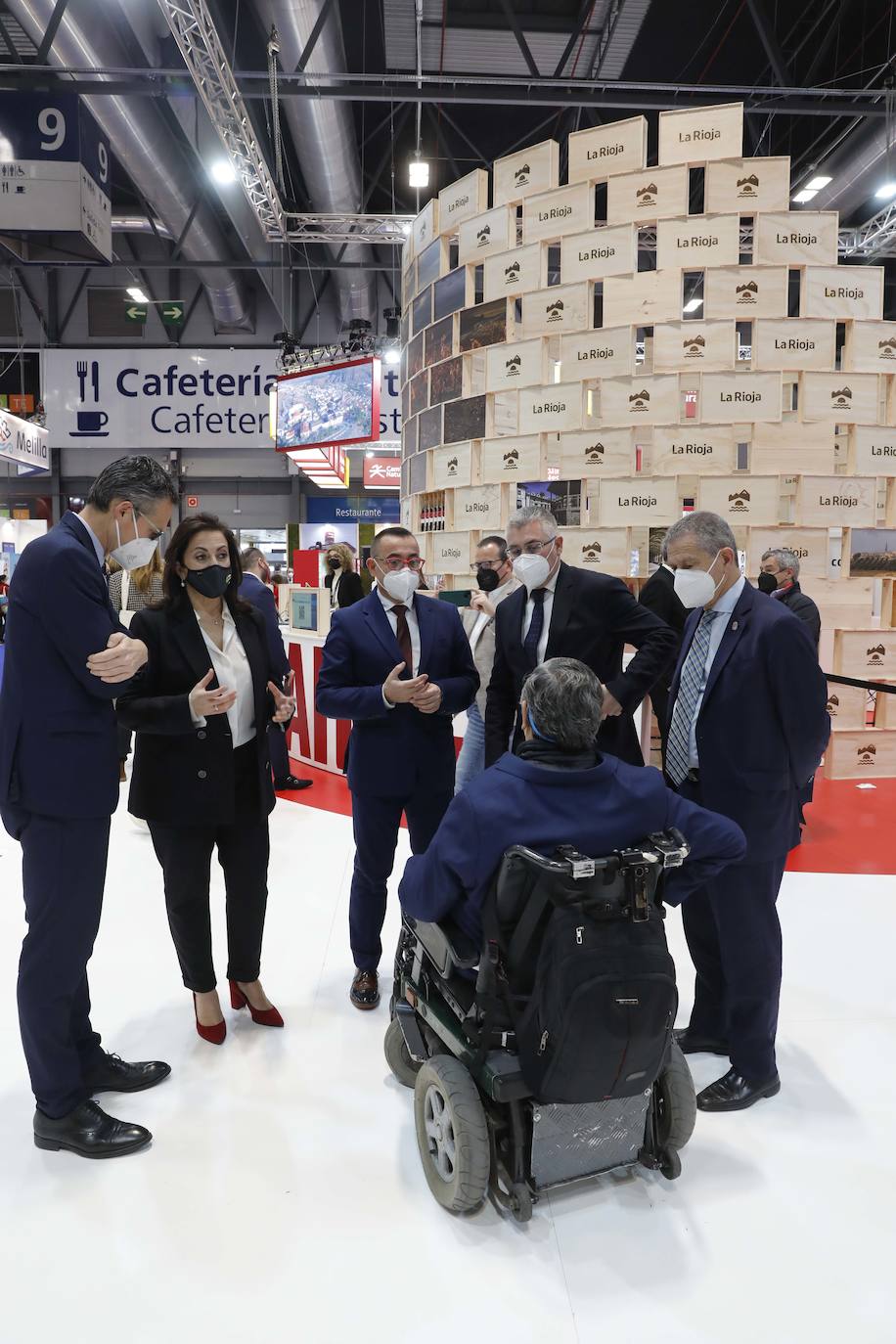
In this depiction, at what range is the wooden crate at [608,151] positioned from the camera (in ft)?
18.4

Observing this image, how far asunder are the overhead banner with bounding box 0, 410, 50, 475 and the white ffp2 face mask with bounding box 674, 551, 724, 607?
13.1 metres

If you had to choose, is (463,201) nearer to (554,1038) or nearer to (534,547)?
(534,547)

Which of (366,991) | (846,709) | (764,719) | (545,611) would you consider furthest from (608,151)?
(366,991)

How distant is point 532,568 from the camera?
278cm

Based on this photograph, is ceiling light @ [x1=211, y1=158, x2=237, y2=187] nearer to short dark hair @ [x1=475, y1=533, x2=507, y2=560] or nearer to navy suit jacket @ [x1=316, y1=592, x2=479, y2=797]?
short dark hair @ [x1=475, y1=533, x2=507, y2=560]

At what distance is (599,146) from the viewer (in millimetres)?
5723

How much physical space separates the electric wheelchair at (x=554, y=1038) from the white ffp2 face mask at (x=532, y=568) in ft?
4.26

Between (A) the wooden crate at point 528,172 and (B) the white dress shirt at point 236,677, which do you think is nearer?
(B) the white dress shirt at point 236,677

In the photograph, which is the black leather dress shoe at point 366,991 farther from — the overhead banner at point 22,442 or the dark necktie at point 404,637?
the overhead banner at point 22,442

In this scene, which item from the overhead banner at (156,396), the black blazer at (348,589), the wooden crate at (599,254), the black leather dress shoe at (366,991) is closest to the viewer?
the black leather dress shoe at (366,991)

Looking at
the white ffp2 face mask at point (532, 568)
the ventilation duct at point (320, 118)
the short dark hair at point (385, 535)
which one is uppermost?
the ventilation duct at point (320, 118)

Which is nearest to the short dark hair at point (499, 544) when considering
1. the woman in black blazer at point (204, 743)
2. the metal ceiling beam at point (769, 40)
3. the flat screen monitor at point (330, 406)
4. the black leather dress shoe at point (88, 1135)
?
the woman in black blazer at point (204, 743)

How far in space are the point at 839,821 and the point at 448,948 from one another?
12.8 feet

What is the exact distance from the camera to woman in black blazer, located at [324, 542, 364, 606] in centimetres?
525
